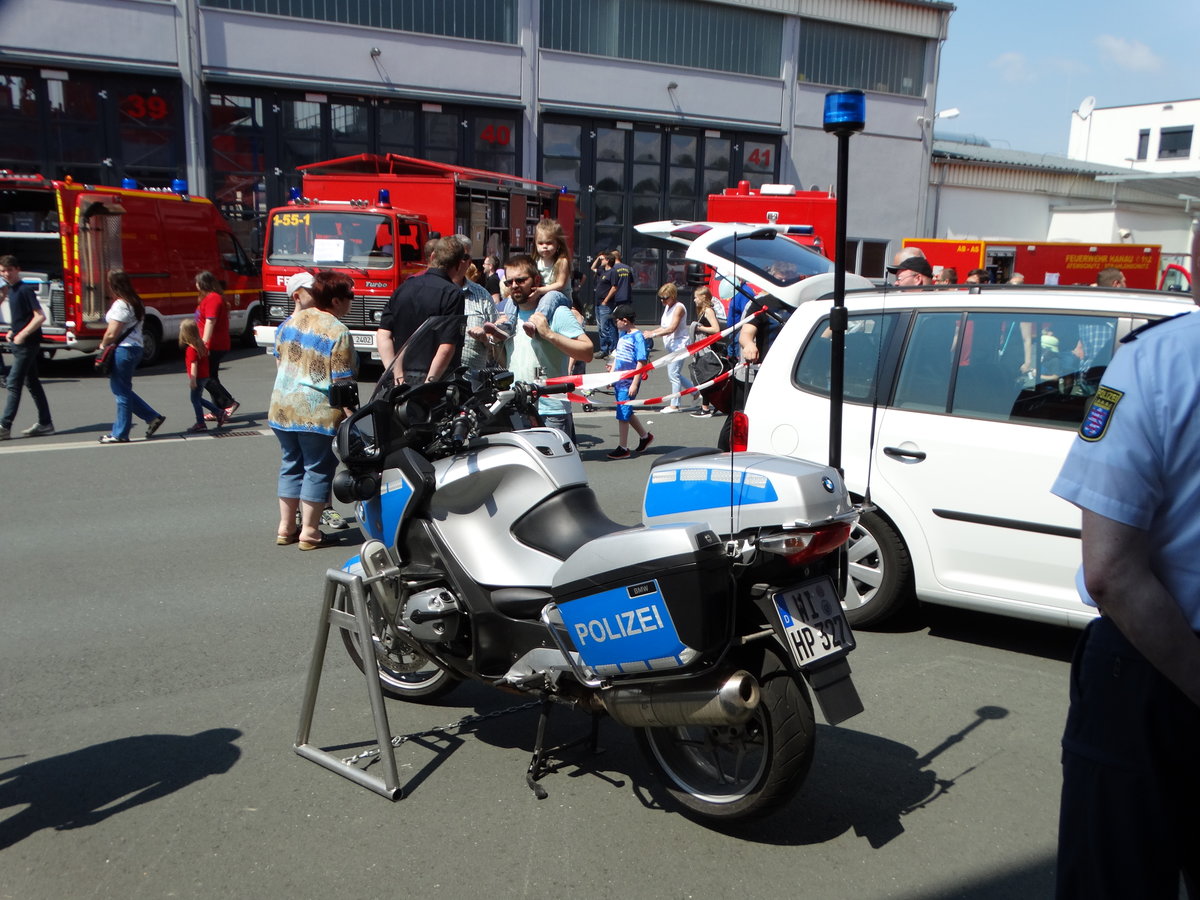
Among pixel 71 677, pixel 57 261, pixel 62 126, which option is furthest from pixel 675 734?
pixel 62 126

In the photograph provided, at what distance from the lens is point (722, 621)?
125 inches

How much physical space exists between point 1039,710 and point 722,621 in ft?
6.79

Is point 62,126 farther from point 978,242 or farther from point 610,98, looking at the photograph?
point 978,242

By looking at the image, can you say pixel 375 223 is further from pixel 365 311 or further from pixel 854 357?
pixel 854 357

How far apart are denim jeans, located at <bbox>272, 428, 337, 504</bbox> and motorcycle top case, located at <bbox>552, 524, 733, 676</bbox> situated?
361 centimetres

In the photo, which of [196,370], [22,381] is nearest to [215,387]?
[196,370]

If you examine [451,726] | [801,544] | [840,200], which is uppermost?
[840,200]

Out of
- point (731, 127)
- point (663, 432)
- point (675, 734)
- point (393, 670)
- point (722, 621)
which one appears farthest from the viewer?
point (731, 127)

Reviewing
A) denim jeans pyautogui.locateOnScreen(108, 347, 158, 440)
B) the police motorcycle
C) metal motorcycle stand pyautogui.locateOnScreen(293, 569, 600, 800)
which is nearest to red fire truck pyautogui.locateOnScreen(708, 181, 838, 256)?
denim jeans pyautogui.locateOnScreen(108, 347, 158, 440)

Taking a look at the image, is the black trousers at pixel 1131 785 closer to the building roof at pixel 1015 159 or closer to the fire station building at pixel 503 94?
the fire station building at pixel 503 94

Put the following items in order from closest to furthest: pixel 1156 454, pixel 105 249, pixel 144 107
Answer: pixel 1156 454, pixel 105 249, pixel 144 107

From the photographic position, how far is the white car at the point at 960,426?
4.79 meters

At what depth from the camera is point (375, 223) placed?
16.2 m

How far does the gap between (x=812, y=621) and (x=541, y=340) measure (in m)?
5.04
